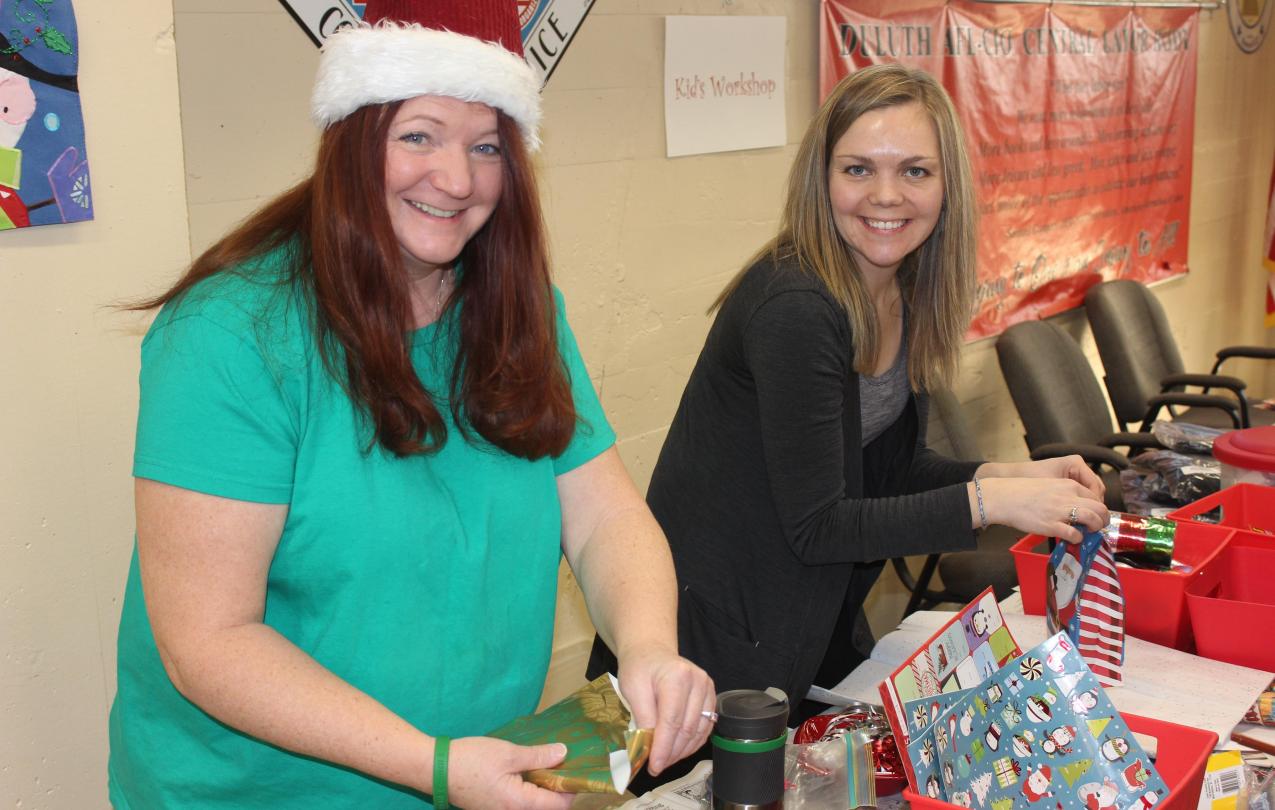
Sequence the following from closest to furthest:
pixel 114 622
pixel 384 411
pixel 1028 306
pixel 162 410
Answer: pixel 162 410
pixel 384 411
pixel 114 622
pixel 1028 306

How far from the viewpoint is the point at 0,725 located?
73.7 inches

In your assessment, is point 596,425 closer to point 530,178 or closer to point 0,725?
point 530,178

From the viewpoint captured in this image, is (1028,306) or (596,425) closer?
(596,425)

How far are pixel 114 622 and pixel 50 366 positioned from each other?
17.8 inches

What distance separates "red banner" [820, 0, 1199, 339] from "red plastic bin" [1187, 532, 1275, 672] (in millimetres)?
1895

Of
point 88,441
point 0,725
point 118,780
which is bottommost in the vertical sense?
point 0,725

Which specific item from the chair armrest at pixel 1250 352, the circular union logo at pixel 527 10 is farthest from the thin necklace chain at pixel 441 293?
the chair armrest at pixel 1250 352

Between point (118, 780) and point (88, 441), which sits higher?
point (88, 441)

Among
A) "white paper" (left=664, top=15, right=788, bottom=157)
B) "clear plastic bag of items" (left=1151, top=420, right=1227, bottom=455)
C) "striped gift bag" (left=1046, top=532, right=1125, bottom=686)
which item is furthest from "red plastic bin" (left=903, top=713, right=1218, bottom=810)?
"white paper" (left=664, top=15, right=788, bottom=157)

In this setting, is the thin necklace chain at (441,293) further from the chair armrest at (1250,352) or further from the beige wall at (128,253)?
the chair armrest at (1250,352)

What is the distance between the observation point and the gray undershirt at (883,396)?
6.48 ft

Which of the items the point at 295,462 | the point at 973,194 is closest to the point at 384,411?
the point at 295,462

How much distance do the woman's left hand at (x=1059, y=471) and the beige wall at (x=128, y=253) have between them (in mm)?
1191

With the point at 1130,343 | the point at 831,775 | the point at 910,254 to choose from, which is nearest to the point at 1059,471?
the point at 910,254
